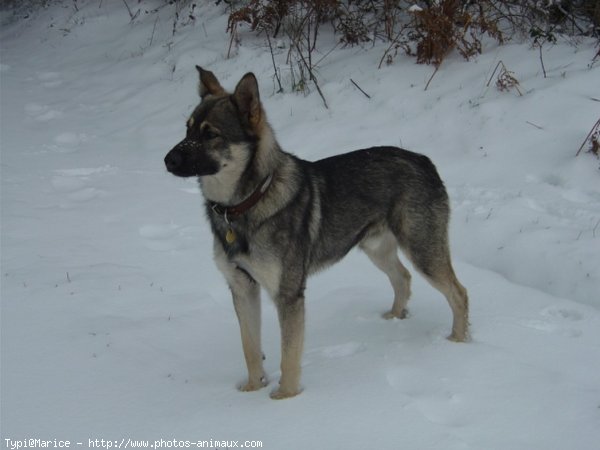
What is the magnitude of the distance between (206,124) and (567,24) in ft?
22.4

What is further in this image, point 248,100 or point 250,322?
point 250,322

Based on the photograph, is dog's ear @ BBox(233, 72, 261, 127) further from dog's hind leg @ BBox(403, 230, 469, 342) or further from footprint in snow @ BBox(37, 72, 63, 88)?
footprint in snow @ BBox(37, 72, 63, 88)

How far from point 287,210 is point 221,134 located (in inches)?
23.5

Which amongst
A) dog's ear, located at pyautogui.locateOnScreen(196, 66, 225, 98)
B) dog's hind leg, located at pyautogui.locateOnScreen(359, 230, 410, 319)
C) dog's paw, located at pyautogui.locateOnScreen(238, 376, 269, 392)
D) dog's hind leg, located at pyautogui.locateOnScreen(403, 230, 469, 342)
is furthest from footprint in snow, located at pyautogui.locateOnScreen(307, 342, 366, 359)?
dog's ear, located at pyautogui.locateOnScreen(196, 66, 225, 98)

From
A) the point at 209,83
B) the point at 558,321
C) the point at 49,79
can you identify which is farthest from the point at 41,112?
the point at 558,321

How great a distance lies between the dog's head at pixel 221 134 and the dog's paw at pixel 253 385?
4.45 feet

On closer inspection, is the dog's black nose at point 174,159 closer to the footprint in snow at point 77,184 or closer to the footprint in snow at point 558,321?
the footprint in snow at point 558,321

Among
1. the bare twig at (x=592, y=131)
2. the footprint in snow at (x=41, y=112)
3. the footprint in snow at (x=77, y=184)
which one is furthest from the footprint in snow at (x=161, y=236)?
the footprint in snow at (x=41, y=112)

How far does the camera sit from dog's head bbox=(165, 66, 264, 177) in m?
3.14

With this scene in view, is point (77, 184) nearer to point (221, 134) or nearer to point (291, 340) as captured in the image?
point (221, 134)

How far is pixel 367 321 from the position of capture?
439cm

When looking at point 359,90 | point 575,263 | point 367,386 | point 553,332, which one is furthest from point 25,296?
point 359,90

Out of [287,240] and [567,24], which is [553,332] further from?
[567,24]

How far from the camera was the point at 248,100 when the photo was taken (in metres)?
3.26
